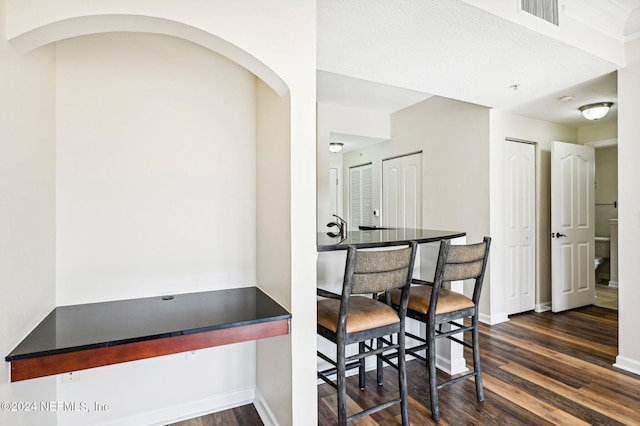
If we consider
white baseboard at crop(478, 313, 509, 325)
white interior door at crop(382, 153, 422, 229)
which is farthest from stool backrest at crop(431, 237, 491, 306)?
white interior door at crop(382, 153, 422, 229)

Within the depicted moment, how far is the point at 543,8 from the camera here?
2135 millimetres

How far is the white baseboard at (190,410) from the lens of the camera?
1.90 metres

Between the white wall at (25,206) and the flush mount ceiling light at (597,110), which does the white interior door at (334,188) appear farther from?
the white wall at (25,206)

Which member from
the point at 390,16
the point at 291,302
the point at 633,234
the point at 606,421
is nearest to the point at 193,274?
the point at 291,302

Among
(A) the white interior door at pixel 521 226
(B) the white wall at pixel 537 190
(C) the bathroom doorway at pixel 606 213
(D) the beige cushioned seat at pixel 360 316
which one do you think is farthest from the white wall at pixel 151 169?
(C) the bathroom doorway at pixel 606 213

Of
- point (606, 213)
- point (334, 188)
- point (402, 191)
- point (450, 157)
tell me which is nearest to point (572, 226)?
point (450, 157)

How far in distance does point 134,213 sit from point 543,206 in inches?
176

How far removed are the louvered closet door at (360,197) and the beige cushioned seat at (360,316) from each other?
366 cm

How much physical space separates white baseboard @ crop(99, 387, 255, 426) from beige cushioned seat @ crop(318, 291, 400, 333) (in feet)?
2.65

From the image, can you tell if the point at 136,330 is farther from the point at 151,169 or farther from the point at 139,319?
the point at 151,169

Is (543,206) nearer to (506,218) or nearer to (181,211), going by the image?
(506,218)

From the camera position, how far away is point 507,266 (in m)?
3.83

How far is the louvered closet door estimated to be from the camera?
5.59m

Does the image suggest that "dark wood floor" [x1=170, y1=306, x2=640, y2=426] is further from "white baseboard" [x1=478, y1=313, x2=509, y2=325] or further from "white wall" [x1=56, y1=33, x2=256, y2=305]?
"white wall" [x1=56, y1=33, x2=256, y2=305]
